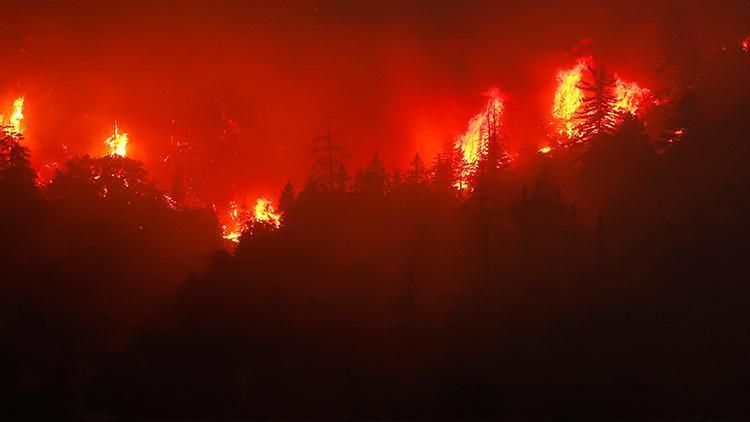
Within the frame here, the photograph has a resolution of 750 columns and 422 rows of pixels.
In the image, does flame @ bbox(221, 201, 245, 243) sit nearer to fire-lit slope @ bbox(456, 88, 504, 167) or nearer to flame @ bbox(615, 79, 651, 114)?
fire-lit slope @ bbox(456, 88, 504, 167)

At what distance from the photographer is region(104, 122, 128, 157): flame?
11669cm

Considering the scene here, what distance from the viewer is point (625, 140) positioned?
60.9 m

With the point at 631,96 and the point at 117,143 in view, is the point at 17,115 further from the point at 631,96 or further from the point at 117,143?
the point at 631,96

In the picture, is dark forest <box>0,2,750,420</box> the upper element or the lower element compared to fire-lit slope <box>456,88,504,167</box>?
lower

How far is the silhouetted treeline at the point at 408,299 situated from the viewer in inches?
1906

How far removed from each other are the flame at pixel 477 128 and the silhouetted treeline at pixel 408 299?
25.2 m

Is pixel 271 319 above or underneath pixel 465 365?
above

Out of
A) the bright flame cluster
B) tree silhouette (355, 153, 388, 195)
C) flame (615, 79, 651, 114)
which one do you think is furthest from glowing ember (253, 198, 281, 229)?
flame (615, 79, 651, 114)

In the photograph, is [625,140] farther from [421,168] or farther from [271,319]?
[271,319]

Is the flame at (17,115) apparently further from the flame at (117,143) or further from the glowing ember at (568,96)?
the glowing ember at (568,96)

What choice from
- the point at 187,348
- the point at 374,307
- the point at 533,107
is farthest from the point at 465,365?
the point at 533,107

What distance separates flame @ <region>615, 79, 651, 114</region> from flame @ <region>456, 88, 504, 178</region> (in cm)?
1627

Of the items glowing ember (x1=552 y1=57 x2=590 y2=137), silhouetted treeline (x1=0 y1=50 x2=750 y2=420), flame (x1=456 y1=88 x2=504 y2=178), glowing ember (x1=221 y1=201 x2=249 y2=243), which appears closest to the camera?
silhouetted treeline (x1=0 y1=50 x2=750 y2=420)

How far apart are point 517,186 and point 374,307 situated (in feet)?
60.8
